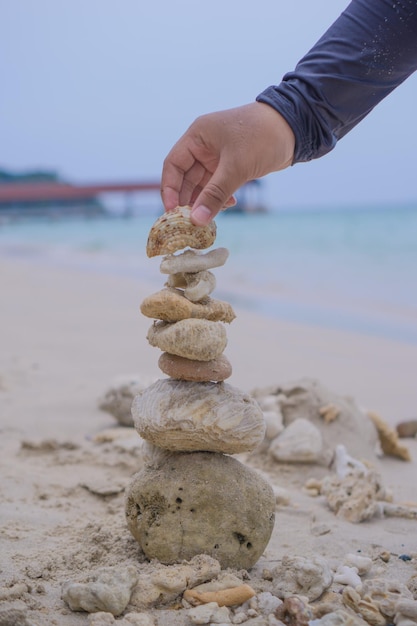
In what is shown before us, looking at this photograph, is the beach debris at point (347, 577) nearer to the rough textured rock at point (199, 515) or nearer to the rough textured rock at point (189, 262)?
the rough textured rock at point (199, 515)

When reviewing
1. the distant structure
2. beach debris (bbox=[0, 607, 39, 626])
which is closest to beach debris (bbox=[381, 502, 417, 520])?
beach debris (bbox=[0, 607, 39, 626])

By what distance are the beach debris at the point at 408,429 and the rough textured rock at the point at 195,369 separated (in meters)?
3.02

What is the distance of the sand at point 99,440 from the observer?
3086 millimetres

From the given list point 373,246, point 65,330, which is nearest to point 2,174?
point 373,246

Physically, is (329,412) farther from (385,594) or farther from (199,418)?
(385,594)

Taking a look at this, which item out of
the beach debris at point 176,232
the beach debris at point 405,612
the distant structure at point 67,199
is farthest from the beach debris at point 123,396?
the distant structure at point 67,199

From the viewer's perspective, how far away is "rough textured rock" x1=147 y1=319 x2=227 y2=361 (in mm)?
2896

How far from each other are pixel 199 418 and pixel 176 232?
74 cm

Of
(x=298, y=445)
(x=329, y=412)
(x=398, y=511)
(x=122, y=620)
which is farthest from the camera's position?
(x=329, y=412)

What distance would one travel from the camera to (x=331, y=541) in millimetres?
3479

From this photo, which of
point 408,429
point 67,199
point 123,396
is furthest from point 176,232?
point 67,199

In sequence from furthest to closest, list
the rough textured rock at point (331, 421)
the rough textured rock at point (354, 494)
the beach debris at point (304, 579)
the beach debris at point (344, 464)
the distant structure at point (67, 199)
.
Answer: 1. the distant structure at point (67, 199)
2. the rough textured rock at point (331, 421)
3. the beach debris at point (344, 464)
4. the rough textured rock at point (354, 494)
5. the beach debris at point (304, 579)

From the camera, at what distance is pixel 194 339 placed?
2896 millimetres

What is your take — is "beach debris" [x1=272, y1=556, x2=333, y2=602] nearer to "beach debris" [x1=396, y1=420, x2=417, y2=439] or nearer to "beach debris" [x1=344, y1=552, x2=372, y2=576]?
"beach debris" [x1=344, y1=552, x2=372, y2=576]
